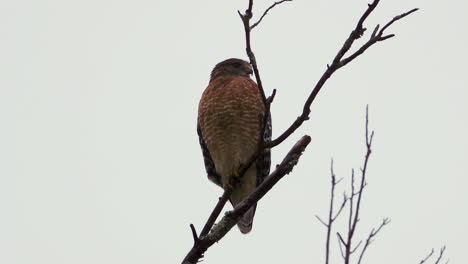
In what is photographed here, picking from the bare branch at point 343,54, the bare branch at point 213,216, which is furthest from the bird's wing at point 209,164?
A: the bare branch at point 343,54

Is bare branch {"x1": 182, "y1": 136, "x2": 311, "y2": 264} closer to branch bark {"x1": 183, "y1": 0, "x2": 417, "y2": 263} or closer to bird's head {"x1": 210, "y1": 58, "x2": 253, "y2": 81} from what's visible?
branch bark {"x1": 183, "y1": 0, "x2": 417, "y2": 263}

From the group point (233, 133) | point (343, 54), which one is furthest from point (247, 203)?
point (233, 133)

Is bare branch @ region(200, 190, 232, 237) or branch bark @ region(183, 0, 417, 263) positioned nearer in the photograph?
branch bark @ region(183, 0, 417, 263)

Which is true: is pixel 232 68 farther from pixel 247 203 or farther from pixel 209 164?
pixel 247 203

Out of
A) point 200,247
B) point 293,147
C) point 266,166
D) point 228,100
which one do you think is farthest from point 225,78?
point 200,247

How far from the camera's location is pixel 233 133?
7.21 meters

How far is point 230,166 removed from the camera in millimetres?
7266

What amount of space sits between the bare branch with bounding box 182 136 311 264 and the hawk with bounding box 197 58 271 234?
242 cm

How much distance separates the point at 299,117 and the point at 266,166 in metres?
3.40

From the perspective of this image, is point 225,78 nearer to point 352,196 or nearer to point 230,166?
point 230,166

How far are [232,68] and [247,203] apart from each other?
4.26 m

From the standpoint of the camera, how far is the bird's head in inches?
325

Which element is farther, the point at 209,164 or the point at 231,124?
the point at 209,164

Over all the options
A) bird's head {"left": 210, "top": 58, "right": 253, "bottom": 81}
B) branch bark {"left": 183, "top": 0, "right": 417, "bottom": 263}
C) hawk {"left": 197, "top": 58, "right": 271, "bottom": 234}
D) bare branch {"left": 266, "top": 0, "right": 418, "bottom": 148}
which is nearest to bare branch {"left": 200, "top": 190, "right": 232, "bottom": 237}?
branch bark {"left": 183, "top": 0, "right": 417, "bottom": 263}
